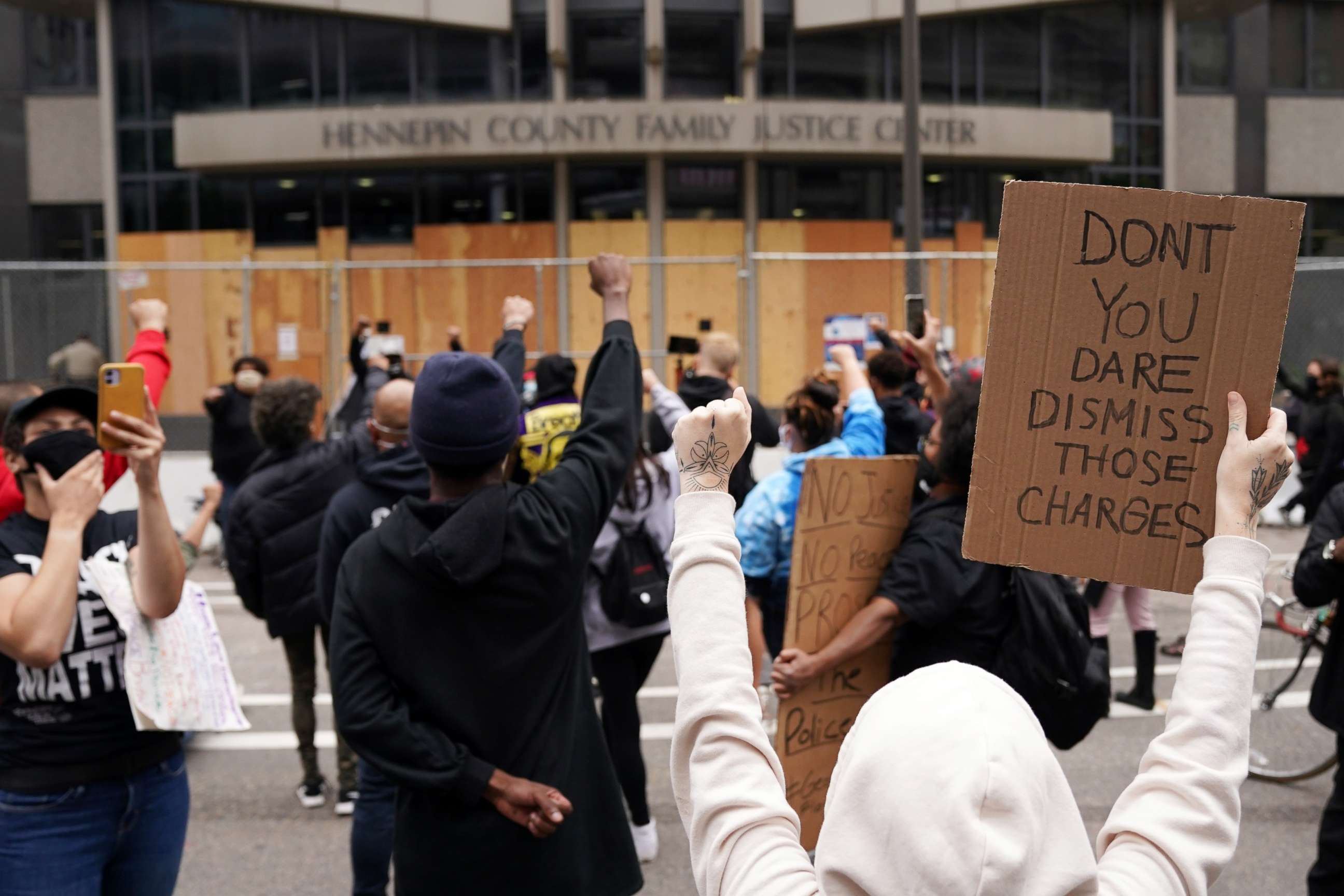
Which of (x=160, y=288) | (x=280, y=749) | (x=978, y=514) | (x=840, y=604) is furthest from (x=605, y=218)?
(x=978, y=514)

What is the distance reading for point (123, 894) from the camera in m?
3.08

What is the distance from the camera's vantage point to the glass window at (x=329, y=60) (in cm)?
2069

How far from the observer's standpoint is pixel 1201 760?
1523 millimetres

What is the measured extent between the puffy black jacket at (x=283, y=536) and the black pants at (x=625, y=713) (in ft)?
4.85

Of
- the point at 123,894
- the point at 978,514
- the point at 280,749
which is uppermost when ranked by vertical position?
the point at 978,514

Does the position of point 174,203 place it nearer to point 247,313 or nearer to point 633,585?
point 247,313

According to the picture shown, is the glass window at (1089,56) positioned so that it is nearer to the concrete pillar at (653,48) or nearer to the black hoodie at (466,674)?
the concrete pillar at (653,48)

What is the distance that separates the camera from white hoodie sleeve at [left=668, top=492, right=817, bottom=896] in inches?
59.8

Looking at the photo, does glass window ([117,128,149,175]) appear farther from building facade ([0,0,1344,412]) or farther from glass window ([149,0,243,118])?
glass window ([149,0,243,118])

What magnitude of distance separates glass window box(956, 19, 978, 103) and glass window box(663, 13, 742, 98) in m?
3.93

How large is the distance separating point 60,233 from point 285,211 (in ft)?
16.5

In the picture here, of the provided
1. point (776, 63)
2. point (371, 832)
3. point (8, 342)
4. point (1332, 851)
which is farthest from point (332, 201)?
point (1332, 851)

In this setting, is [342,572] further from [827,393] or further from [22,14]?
[22,14]

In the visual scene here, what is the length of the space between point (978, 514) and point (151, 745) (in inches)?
89.5
